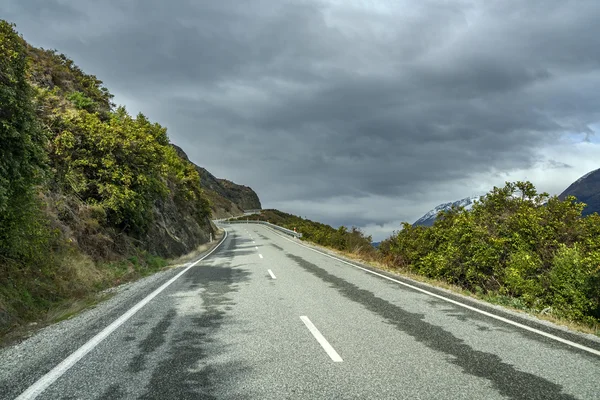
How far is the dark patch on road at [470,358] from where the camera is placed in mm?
3885

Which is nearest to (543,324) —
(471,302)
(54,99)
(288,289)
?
(471,302)

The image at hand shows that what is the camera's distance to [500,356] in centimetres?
494

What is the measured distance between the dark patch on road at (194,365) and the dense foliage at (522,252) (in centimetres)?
702

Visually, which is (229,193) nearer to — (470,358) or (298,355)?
(298,355)

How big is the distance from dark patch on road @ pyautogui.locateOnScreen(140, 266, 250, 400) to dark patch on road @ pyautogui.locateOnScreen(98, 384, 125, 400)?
245 mm

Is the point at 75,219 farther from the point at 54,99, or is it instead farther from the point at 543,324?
the point at 543,324

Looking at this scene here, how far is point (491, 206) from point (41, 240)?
546 inches

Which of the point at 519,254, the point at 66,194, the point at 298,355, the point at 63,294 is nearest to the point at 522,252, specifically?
the point at 519,254

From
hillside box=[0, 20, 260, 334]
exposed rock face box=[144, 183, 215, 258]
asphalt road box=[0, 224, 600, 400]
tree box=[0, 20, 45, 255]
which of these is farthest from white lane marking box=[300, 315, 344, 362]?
exposed rock face box=[144, 183, 215, 258]

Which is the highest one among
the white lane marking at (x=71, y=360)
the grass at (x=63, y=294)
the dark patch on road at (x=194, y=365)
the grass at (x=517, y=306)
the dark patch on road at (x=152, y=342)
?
the grass at (x=517, y=306)

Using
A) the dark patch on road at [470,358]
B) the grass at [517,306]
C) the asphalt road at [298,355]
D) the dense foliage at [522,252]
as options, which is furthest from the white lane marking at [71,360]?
the dense foliage at [522,252]

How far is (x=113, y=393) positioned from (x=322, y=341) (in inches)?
110

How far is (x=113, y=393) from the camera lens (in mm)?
3795

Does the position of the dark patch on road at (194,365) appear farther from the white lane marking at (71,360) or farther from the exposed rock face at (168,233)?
the exposed rock face at (168,233)
